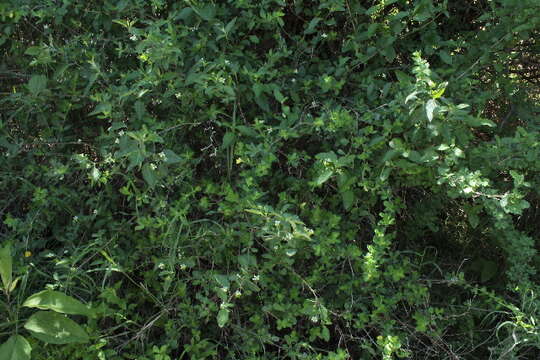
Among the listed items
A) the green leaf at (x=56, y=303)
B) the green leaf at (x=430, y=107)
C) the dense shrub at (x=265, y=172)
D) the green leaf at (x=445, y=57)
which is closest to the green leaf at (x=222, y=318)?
the dense shrub at (x=265, y=172)

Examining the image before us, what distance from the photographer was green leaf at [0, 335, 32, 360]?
189 cm

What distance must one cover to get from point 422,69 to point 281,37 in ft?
2.19

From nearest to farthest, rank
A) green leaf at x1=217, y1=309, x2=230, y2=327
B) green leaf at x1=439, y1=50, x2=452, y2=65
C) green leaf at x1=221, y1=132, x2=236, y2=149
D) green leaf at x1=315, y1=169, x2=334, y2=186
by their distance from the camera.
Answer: green leaf at x1=217, y1=309, x2=230, y2=327 < green leaf at x1=315, y1=169, x2=334, y2=186 < green leaf at x1=221, y1=132, x2=236, y2=149 < green leaf at x1=439, y1=50, x2=452, y2=65

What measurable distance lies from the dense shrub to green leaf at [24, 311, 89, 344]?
7 centimetres

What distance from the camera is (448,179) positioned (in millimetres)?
1938

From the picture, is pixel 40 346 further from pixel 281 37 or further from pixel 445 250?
pixel 445 250

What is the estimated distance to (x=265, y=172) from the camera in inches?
81.6

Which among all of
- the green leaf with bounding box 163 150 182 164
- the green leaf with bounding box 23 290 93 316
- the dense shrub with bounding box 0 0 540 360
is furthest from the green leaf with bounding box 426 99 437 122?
the green leaf with bounding box 23 290 93 316

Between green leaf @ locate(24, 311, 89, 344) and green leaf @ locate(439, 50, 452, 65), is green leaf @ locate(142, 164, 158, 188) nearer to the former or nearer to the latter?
green leaf @ locate(24, 311, 89, 344)

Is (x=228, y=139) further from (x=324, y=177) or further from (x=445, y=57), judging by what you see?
(x=445, y=57)

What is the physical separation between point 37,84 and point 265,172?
100 cm

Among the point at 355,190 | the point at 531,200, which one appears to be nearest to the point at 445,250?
the point at 531,200

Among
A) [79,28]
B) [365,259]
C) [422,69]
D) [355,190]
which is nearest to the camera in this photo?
[422,69]

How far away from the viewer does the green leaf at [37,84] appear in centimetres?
231
